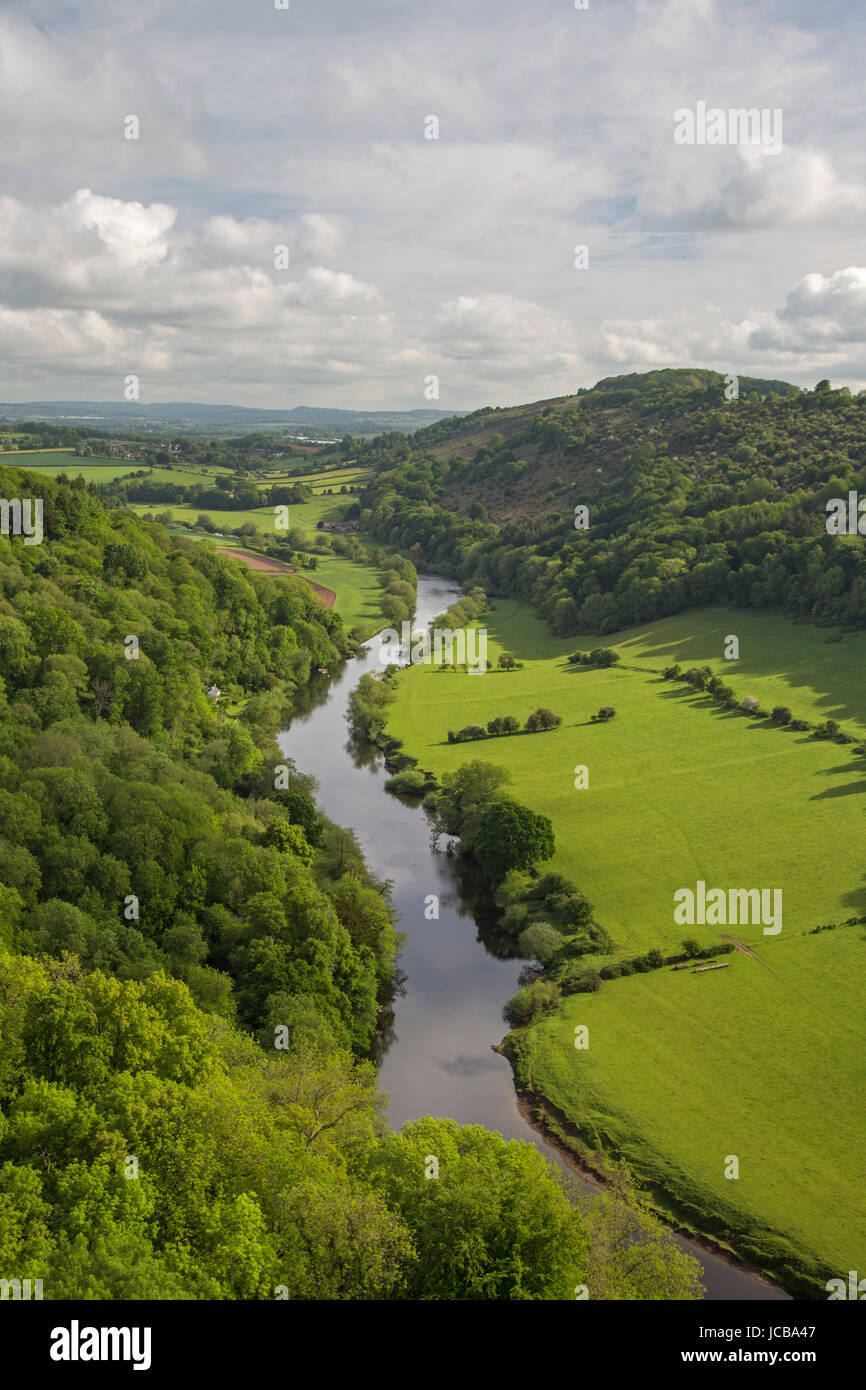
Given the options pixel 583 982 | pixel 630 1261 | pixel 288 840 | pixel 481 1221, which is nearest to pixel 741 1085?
pixel 583 982

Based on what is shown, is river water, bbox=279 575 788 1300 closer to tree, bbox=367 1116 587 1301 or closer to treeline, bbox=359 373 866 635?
tree, bbox=367 1116 587 1301

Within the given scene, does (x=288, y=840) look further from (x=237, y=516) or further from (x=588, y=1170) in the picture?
(x=237, y=516)

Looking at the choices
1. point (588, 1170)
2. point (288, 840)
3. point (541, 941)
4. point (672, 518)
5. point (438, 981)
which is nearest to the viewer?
point (588, 1170)

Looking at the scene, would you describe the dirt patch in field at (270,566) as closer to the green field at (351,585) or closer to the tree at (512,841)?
the green field at (351,585)

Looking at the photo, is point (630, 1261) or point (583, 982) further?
point (583, 982)

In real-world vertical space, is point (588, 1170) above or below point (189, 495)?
below

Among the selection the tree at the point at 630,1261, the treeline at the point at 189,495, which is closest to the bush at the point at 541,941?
the tree at the point at 630,1261

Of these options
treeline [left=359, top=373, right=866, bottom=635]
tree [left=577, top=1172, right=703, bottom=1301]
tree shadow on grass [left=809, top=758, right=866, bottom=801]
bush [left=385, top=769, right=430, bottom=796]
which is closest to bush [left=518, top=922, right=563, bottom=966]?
tree [left=577, top=1172, right=703, bottom=1301]
